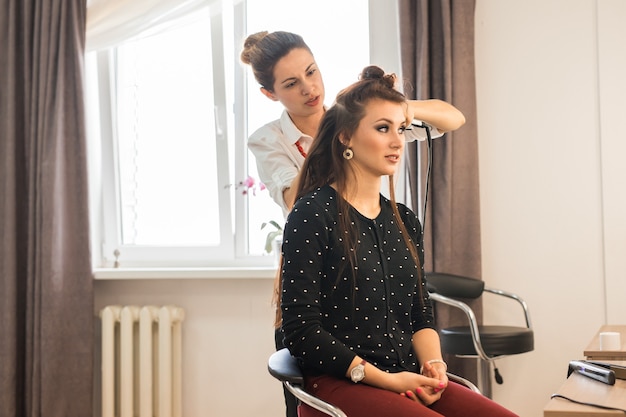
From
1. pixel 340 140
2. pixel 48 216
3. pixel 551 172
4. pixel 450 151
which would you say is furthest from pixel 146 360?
pixel 340 140

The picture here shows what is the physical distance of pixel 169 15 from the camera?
378 centimetres

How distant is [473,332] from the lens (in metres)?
3.12

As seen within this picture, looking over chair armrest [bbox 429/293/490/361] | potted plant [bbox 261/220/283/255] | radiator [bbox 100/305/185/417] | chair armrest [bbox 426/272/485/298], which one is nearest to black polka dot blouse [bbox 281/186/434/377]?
chair armrest [bbox 429/293/490/361]

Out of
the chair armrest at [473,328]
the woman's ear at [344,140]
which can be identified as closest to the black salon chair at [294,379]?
the woman's ear at [344,140]

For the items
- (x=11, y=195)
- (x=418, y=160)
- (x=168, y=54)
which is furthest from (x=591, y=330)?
(x=11, y=195)

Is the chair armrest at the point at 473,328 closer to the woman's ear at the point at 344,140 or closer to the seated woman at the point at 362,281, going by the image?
the seated woman at the point at 362,281

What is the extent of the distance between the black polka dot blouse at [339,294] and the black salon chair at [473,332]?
1.35m

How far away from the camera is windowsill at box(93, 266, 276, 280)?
12.2 feet

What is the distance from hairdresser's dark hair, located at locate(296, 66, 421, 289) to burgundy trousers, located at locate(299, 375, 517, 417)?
1.00ft

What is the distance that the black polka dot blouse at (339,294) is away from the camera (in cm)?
171

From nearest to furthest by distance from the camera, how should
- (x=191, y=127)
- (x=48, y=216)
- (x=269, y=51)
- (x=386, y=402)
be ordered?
(x=386, y=402) < (x=269, y=51) < (x=48, y=216) < (x=191, y=127)

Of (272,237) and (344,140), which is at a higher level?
(344,140)

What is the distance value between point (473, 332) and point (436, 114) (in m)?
1.32

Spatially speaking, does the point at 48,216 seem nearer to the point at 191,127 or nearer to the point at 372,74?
the point at 191,127
